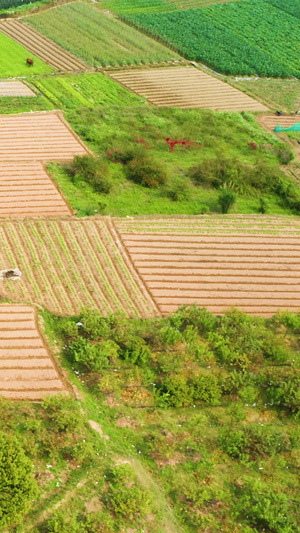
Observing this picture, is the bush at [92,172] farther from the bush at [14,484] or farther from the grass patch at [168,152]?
the bush at [14,484]

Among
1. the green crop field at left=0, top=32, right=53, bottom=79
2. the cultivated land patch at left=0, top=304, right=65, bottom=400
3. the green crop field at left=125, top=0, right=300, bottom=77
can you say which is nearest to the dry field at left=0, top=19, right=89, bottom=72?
the green crop field at left=0, top=32, right=53, bottom=79

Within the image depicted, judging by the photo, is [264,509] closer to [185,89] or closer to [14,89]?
[14,89]

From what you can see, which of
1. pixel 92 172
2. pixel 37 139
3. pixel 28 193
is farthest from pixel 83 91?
pixel 28 193

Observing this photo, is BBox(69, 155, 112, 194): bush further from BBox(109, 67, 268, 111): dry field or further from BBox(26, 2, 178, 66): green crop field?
BBox(26, 2, 178, 66): green crop field

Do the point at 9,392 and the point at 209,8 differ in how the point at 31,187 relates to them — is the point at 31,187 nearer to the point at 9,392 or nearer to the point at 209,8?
the point at 9,392

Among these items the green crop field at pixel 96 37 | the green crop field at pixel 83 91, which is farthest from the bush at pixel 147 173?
the green crop field at pixel 96 37
